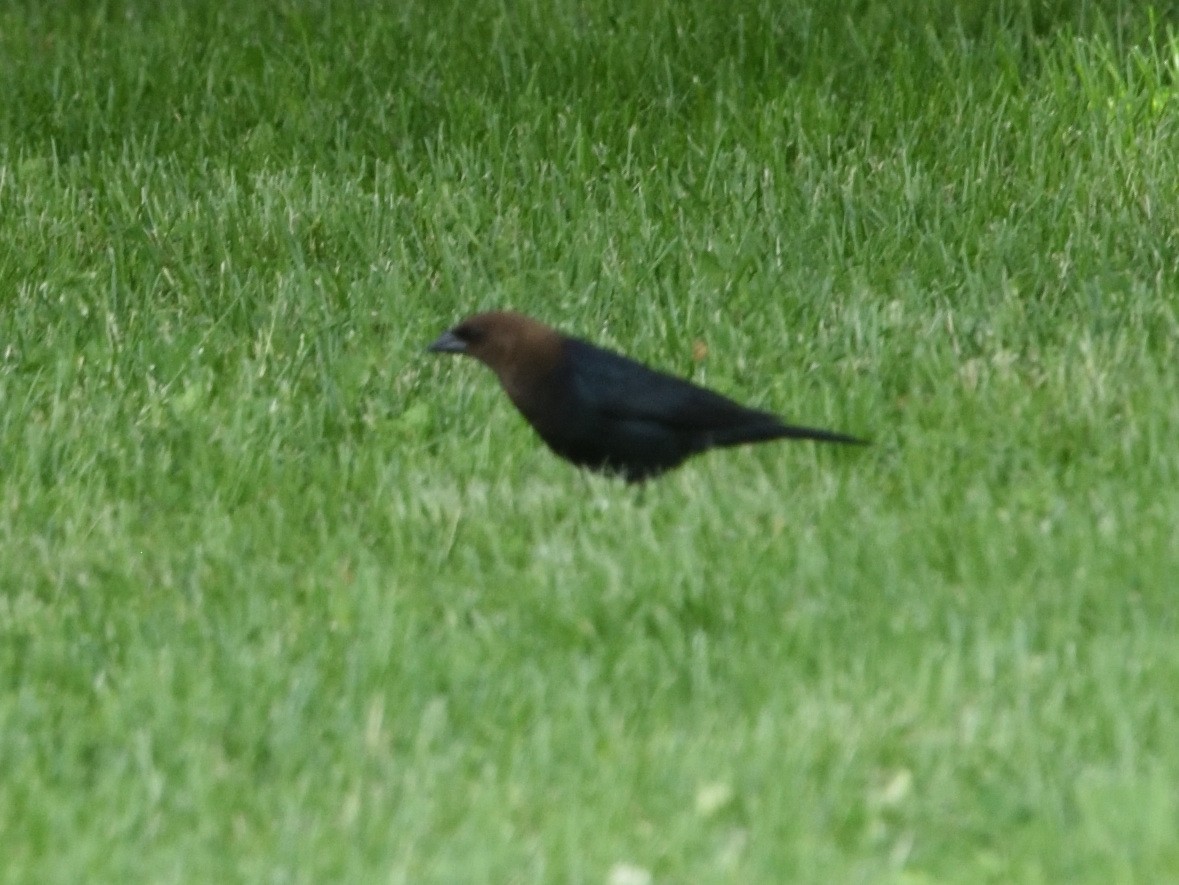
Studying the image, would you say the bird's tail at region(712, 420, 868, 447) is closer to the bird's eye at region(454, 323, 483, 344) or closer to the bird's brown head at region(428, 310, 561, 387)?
the bird's brown head at region(428, 310, 561, 387)

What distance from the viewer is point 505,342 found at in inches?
227

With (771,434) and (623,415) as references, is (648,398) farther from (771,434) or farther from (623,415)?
(771,434)

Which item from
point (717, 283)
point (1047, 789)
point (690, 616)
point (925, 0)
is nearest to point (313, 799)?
point (690, 616)

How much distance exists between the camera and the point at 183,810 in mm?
4047

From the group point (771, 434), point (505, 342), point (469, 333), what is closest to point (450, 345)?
point (469, 333)

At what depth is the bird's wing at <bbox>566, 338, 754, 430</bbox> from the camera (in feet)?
18.0

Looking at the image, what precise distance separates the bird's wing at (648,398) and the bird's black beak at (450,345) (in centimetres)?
46

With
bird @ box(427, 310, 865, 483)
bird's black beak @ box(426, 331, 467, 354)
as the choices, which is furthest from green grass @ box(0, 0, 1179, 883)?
bird's black beak @ box(426, 331, 467, 354)

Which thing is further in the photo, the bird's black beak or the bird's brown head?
the bird's black beak

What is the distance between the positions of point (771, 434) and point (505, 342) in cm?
76

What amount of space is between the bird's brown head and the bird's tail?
47 centimetres

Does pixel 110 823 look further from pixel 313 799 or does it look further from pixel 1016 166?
pixel 1016 166

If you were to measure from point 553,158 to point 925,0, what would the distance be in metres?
2.26

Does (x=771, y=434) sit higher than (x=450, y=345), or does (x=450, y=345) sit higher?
(x=771, y=434)
